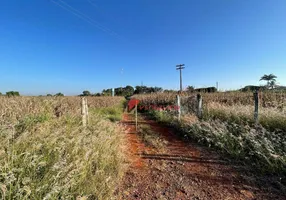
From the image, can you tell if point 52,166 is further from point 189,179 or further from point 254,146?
point 254,146

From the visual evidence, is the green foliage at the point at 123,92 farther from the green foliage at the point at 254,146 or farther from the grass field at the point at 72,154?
the grass field at the point at 72,154

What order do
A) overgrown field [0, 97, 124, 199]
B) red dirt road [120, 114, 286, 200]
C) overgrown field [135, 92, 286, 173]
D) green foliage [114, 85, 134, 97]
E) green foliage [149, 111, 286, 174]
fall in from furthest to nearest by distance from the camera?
green foliage [114, 85, 134, 97]
overgrown field [135, 92, 286, 173]
green foliage [149, 111, 286, 174]
red dirt road [120, 114, 286, 200]
overgrown field [0, 97, 124, 199]

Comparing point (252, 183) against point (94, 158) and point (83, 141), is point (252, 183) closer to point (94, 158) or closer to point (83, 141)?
point (94, 158)

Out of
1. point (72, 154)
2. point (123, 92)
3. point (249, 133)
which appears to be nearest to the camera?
point (72, 154)

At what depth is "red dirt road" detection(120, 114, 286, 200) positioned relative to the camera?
2482mm

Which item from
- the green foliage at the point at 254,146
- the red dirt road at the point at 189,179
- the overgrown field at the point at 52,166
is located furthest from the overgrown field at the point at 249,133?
the overgrown field at the point at 52,166

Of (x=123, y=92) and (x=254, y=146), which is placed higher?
(x=123, y=92)

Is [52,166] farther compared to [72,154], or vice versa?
[72,154]

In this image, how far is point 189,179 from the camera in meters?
2.95

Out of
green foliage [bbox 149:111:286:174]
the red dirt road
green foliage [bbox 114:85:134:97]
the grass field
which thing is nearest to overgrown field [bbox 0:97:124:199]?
the grass field

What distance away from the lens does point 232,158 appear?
3.73 m

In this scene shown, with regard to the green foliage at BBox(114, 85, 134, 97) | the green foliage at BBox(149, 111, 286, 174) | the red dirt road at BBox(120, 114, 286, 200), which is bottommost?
the red dirt road at BBox(120, 114, 286, 200)

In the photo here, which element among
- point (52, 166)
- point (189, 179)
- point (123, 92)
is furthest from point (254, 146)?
point (123, 92)

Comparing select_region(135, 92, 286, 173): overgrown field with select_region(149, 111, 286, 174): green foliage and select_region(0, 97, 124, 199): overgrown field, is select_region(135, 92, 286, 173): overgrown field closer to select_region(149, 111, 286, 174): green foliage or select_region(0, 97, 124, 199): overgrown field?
select_region(149, 111, 286, 174): green foliage
